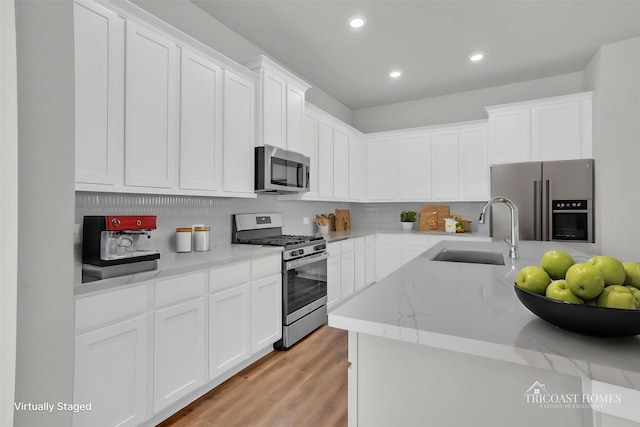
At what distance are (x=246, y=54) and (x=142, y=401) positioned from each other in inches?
122

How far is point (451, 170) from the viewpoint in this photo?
15.0ft

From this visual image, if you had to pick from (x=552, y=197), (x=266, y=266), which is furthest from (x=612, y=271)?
(x=552, y=197)

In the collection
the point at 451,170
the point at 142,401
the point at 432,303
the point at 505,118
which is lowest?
the point at 142,401

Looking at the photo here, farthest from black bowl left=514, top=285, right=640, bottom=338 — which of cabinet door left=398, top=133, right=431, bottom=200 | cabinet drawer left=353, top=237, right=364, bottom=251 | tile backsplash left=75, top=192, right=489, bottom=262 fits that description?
cabinet door left=398, top=133, right=431, bottom=200

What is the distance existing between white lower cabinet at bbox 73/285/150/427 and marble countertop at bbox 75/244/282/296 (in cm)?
5

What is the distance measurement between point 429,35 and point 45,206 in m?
3.44

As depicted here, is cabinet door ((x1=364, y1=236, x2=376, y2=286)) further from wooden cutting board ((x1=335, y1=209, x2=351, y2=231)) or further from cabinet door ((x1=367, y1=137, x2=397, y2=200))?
cabinet door ((x1=367, y1=137, x2=397, y2=200))

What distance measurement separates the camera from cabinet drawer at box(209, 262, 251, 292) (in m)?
2.06

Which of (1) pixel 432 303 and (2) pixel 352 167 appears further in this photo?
(2) pixel 352 167

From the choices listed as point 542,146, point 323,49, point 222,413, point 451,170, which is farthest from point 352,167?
point 222,413

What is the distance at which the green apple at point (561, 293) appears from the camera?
73 centimetres

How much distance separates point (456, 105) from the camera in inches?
190

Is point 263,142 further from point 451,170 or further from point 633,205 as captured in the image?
point 633,205

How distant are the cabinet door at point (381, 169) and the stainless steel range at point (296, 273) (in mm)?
2045
